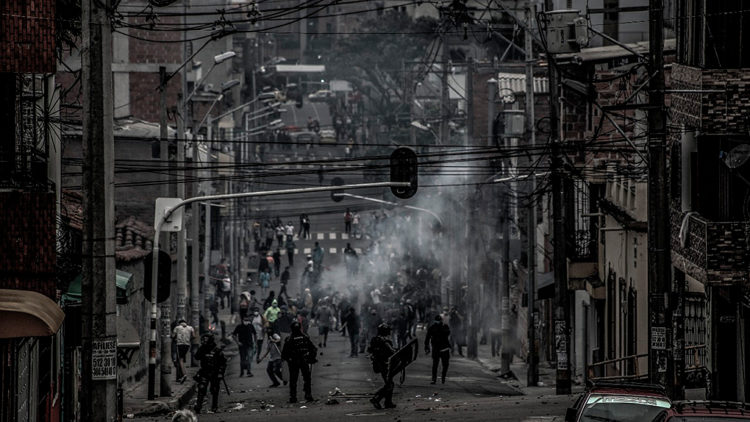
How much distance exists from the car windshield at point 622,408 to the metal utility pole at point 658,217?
6031mm

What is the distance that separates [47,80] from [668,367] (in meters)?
10.7

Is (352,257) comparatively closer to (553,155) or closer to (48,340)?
(553,155)

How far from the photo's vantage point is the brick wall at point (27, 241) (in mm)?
18734

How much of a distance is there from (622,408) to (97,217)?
6546 mm

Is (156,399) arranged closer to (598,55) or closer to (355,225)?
(598,55)

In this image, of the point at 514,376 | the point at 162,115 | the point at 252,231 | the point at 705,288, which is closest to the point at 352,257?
the point at 252,231

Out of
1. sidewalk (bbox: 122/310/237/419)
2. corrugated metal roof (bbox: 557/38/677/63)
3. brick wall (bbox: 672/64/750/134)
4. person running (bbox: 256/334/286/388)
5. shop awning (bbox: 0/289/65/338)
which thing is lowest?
sidewalk (bbox: 122/310/237/419)

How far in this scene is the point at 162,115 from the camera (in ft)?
115

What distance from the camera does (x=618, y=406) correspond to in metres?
17.8

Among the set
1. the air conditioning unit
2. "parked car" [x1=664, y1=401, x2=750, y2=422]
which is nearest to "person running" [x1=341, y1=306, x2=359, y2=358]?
the air conditioning unit

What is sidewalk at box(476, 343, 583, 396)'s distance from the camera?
36.0 m

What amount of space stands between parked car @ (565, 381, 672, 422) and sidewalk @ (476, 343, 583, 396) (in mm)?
15750

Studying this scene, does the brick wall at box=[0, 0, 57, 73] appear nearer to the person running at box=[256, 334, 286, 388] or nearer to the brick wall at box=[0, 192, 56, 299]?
the brick wall at box=[0, 192, 56, 299]

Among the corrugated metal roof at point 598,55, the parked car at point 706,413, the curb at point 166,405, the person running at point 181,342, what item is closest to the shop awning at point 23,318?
the parked car at point 706,413
